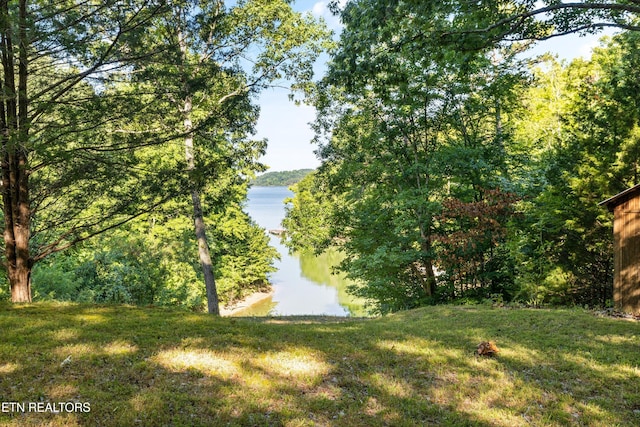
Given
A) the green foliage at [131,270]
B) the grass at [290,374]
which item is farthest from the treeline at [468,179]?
the green foliage at [131,270]

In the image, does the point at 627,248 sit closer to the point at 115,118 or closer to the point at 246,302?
the point at 115,118

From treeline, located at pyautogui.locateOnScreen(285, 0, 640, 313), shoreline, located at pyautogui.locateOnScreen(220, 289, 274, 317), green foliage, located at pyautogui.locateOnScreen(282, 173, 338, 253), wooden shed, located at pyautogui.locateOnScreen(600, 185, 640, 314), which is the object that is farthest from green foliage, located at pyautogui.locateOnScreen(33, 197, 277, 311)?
green foliage, located at pyautogui.locateOnScreen(282, 173, 338, 253)

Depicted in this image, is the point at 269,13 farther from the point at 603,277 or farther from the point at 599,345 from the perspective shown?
the point at 603,277

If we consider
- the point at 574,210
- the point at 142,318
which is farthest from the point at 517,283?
the point at 142,318

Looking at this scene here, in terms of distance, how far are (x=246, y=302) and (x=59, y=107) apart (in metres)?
23.4

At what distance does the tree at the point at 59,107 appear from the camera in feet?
20.5

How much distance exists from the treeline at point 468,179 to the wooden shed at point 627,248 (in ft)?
4.92

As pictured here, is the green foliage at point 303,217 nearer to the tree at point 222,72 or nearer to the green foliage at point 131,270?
the green foliage at point 131,270

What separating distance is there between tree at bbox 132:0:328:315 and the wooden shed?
32.1ft

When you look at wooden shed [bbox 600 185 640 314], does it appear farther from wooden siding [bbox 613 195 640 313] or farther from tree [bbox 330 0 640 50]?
tree [bbox 330 0 640 50]

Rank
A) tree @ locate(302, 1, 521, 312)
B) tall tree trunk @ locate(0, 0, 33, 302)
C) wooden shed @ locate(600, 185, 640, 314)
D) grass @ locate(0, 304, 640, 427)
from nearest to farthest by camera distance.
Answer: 1. grass @ locate(0, 304, 640, 427)
2. tall tree trunk @ locate(0, 0, 33, 302)
3. wooden shed @ locate(600, 185, 640, 314)
4. tree @ locate(302, 1, 521, 312)

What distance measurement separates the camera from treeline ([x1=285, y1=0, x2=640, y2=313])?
11078 millimetres

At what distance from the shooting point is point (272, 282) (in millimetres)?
36375

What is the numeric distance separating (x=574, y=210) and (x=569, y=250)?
4.82 ft
